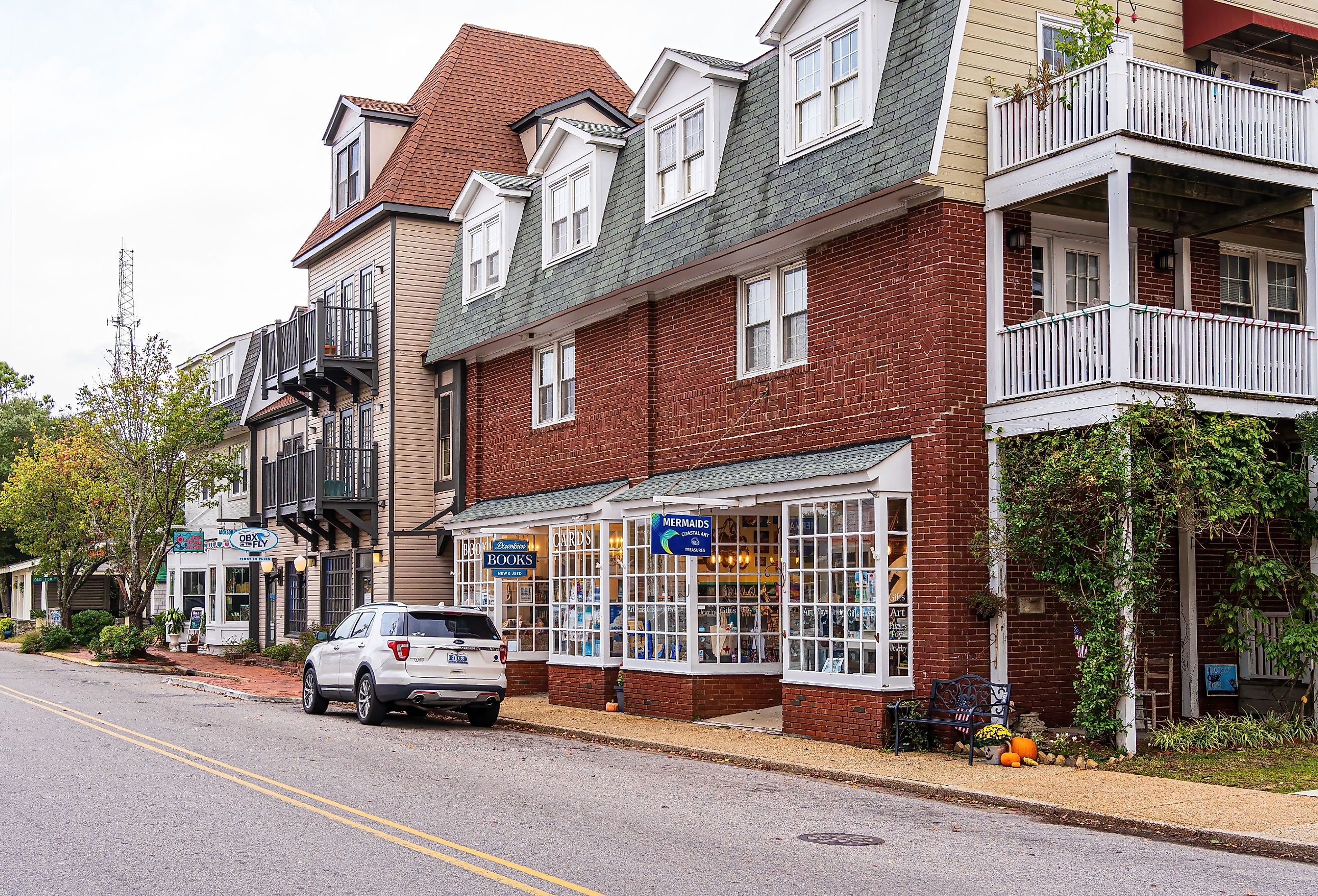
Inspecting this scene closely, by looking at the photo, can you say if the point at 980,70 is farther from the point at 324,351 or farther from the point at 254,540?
the point at 254,540

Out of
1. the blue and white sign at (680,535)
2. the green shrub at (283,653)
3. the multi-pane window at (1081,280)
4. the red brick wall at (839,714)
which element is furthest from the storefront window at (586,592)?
the green shrub at (283,653)

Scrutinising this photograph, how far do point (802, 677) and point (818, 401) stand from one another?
3680mm

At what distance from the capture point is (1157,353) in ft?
47.9

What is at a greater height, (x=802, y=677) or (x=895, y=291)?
(x=895, y=291)

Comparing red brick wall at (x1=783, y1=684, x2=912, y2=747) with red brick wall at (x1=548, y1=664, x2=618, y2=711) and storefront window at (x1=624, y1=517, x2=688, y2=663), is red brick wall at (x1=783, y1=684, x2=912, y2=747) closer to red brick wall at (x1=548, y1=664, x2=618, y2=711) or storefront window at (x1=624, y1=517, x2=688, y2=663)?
storefront window at (x1=624, y1=517, x2=688, y2=663)

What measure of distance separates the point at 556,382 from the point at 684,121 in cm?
602

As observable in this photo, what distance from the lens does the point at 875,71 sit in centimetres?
1688

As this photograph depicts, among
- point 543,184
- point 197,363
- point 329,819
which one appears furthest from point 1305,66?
point 197,363

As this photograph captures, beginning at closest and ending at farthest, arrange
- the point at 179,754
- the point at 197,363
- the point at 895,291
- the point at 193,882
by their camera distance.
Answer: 1. the point at 193,882
2. the point at 179,754
3. the point at 895,291
4. the point at 197,363

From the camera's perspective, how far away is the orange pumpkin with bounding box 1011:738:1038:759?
1414 centimetres

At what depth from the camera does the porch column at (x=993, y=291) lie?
52.4ft

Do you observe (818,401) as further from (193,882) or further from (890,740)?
(193,882)

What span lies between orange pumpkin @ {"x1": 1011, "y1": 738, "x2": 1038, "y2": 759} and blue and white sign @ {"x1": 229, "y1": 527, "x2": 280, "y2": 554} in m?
21.5

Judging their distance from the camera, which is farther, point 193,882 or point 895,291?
point 895,291
